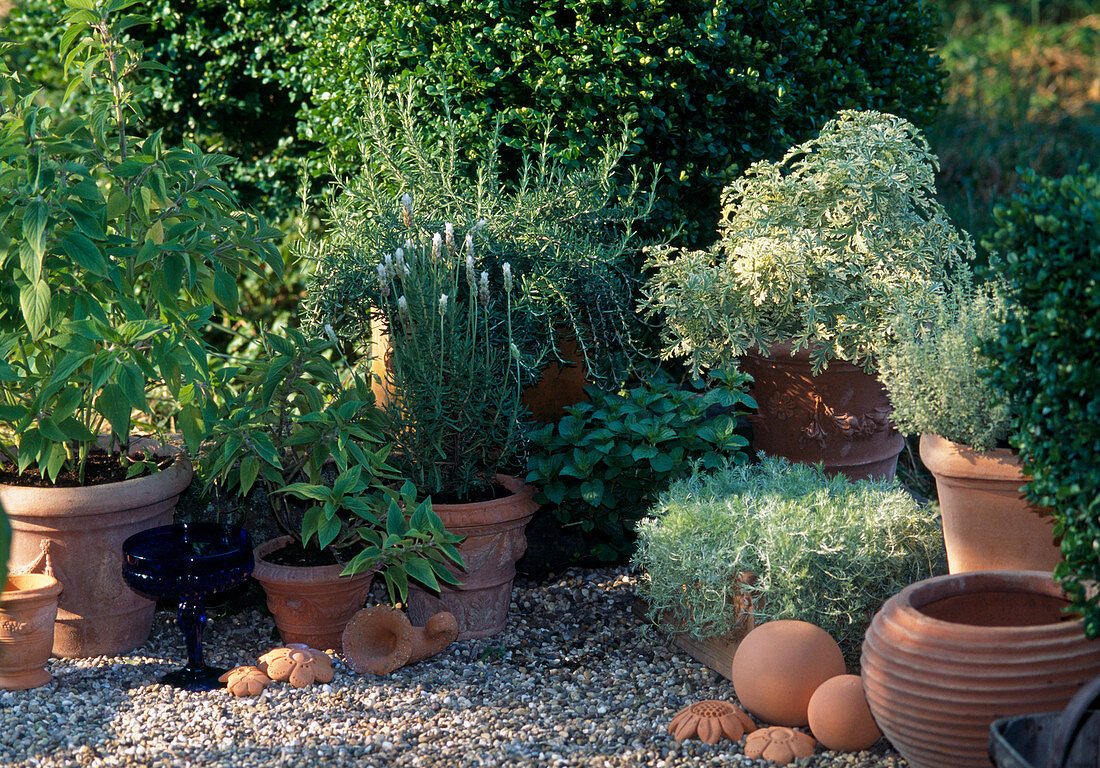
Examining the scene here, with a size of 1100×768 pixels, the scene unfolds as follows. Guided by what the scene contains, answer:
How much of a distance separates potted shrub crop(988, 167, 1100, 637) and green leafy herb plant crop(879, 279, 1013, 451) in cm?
21

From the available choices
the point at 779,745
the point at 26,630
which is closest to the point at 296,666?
the point at 26,630

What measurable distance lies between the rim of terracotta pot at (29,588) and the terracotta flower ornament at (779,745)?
1.97 meters

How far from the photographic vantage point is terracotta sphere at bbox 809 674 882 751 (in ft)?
8.48

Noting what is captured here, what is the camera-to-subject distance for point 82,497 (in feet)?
10.2

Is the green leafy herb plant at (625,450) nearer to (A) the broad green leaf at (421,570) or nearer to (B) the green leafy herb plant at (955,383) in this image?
(A) the broad green leaf at (421,570)

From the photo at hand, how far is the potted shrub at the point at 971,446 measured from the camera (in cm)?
265

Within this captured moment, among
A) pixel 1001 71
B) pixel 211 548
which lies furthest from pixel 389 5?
pixel 1001 71

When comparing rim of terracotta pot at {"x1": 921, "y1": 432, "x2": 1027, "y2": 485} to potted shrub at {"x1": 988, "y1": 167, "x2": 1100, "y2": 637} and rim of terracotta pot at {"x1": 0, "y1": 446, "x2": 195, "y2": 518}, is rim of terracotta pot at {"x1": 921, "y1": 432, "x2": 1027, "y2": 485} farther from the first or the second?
rim of terracotta pot at {"x1": 0, "y1": 446, "x2": 195, "y2": 518}

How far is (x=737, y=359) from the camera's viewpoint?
3.82 meters

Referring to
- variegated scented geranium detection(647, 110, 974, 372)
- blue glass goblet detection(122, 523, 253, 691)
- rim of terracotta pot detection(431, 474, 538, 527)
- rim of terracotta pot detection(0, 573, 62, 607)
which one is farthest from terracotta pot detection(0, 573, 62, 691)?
variegated scented geranium detection(647, 110, 974, 372)

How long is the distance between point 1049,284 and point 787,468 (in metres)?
1.28

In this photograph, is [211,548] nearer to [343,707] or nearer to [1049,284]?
[343,707]

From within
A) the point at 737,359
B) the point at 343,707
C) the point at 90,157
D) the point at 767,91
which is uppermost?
the point at 767,91

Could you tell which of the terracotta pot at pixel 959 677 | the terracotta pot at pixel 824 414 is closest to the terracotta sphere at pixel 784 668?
the terracotta pot at pixel 959 677
